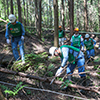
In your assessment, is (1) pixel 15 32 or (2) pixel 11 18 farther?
(1) pixel 15 32

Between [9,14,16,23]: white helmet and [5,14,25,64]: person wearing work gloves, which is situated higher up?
[9,14,16,23]: white helmet

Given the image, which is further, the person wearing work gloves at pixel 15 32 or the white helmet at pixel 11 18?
the person wearing work gloves at pixel 15 32

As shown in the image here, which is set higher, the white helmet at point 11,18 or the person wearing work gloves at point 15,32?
the white helmet at point 11,18

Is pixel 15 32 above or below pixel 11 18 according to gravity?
below

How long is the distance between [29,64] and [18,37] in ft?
4.21

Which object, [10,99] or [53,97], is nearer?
[10,99]

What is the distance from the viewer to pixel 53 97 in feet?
12.2

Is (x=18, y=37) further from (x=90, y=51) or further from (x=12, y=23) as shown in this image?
(x=90, y=51)

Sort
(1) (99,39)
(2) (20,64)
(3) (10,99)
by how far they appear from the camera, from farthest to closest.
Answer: (1) (99,39) < (2) (20,64) < (3) (10,99)

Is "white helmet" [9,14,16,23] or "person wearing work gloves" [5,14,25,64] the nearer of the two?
"white helmet" [9,14,16,23]

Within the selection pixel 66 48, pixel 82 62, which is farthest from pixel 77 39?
pixel 66 48

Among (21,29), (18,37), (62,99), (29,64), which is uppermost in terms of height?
(21,29)

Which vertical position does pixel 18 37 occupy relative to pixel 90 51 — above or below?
above

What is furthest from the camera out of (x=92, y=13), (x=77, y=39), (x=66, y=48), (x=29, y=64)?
(x=92, y=13)
